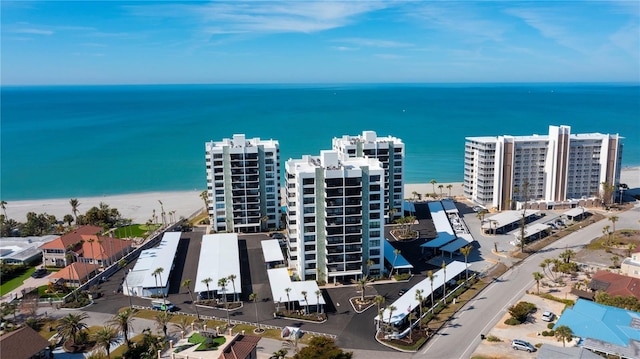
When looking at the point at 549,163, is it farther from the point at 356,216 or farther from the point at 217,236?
the point at 217,236

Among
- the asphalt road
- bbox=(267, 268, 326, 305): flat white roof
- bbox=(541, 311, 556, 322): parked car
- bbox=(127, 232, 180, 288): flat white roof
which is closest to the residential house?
the asphalt road

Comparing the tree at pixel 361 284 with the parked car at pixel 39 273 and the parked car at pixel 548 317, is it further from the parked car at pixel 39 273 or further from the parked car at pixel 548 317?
the parked car at pixel 39 273

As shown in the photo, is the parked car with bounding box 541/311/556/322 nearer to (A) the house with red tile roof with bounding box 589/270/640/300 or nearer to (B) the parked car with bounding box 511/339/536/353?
(B) the parked car with bounding box 511/339/536/353

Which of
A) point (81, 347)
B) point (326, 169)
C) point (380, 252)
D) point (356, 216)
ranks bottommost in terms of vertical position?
point (81, 347)

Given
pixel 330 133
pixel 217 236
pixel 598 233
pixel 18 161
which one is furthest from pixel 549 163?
pixel 18 161

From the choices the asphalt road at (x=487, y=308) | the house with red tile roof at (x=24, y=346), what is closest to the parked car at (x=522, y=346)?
the asphalt road at (x=487, y=308)
